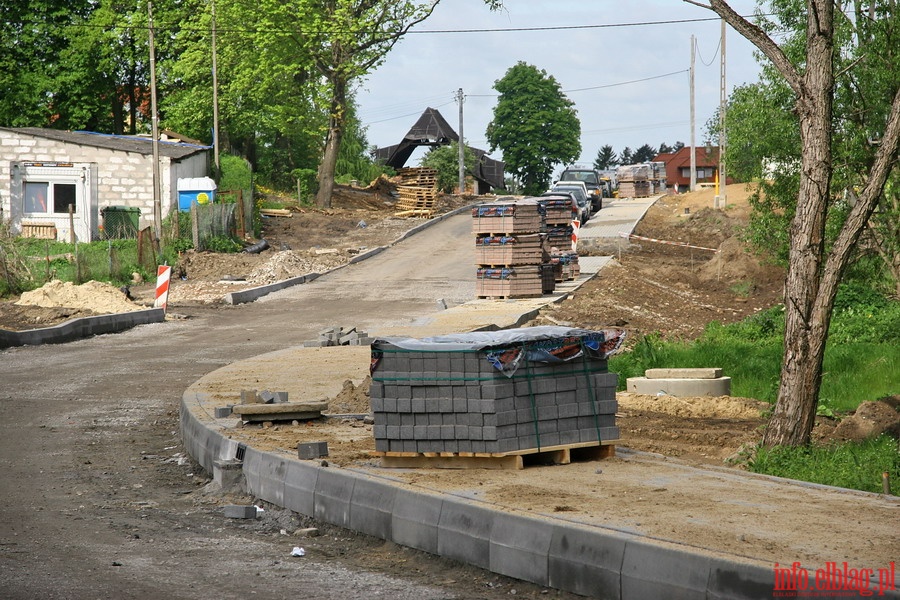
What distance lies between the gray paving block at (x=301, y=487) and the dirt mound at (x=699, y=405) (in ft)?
19.3

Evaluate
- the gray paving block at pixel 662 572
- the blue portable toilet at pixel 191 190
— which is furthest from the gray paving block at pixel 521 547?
the blue portable toilet at pixel 191 190

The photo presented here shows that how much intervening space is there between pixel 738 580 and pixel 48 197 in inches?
1573

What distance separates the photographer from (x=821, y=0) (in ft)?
33.4

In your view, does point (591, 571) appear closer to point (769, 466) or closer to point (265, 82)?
point (769, 466)

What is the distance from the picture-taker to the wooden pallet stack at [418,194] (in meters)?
52.6

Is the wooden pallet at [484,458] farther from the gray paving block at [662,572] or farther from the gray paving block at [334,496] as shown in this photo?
the gray paving block at [662,572]

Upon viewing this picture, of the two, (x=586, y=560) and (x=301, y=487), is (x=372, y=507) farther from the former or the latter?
(x=586, y=560)

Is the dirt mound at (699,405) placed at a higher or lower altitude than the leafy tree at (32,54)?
lower

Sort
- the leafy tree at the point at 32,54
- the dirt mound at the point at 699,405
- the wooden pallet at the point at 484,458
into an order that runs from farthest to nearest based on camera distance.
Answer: the leafy tree at the point at 32,54 → the dirt mound at the point at 699,405 → the wooden pallet at the point at 484,458

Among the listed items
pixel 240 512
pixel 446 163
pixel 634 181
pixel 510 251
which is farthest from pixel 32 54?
pixel 240 512

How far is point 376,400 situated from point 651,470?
234cm

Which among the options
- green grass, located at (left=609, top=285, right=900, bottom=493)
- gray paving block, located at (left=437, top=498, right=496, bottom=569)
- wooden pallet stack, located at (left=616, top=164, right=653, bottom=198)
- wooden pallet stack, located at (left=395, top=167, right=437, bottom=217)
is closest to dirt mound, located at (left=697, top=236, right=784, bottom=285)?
green grass, located at (left=609, top=285, right=900, bottom=493)

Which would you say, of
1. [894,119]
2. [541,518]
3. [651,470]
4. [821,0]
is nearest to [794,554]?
[541,518]

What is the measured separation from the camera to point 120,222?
4084 centimetres
